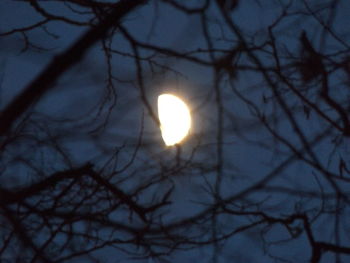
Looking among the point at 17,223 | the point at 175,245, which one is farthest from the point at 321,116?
the point at 17,223

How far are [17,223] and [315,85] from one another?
2.44 m

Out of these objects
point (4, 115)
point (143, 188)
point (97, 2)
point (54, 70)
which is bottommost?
point (4, 115)

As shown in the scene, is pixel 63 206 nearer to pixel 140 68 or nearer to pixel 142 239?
pixel 142 239

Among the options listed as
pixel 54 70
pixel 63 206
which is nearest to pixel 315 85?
pixel 63 206

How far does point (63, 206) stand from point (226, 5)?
192cm

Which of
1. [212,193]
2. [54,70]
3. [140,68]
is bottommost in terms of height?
[54,70]

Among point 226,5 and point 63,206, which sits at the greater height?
point 226,5

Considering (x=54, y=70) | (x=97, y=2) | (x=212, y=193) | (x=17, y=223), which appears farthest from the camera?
(x=212, y=193)

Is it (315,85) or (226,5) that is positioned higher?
(226,5)

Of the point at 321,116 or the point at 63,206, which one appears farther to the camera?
the point at 321,116

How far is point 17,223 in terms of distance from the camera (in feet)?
9.02

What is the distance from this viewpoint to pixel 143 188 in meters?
2.92

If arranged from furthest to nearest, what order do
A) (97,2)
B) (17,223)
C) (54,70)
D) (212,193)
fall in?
(212,193) → (97,2) → (17,223) → (54,70)

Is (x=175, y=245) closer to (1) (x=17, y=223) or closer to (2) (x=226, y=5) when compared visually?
(1) (x=17, y=223)
